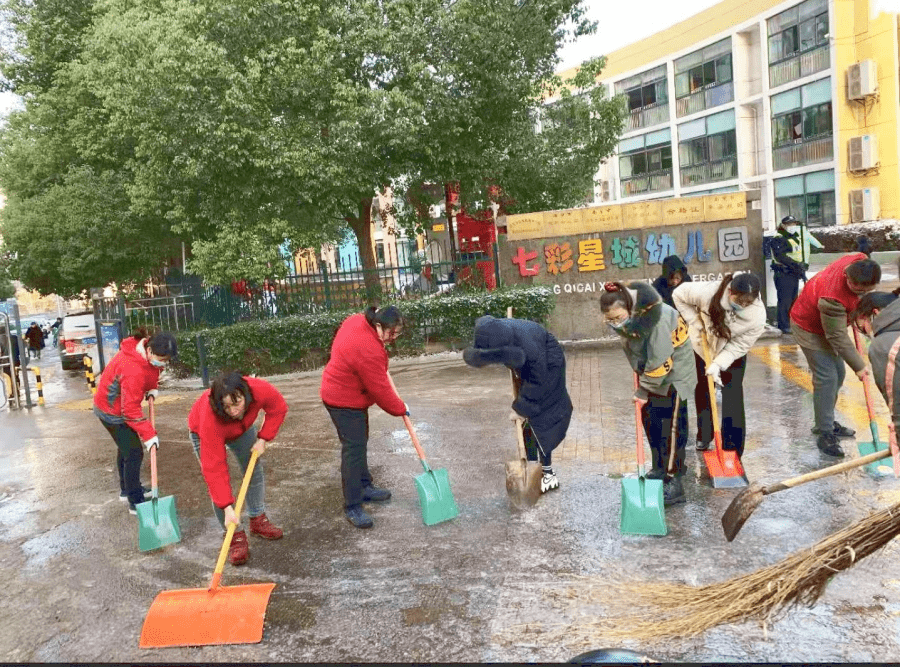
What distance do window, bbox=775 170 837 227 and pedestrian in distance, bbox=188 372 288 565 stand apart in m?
26.4

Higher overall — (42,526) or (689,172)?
(689,172)

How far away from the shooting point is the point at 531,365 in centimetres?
543

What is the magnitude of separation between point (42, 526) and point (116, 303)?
868 centimetres

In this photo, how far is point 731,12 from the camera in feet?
95.9

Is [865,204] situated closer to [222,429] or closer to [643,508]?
[643,508]

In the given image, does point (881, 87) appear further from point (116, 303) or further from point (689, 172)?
point (116, 303)

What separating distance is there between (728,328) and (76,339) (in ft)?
63.7

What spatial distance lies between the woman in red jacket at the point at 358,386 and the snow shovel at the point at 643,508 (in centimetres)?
167

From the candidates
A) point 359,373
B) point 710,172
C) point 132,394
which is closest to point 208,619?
point 359,373

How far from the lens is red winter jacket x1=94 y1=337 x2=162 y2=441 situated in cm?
562

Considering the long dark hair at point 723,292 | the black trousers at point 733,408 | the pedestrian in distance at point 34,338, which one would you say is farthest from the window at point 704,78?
the black trousers at point 733,408

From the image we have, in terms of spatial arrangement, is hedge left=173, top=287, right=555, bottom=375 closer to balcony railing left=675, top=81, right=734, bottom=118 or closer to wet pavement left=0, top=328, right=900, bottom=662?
wet pavement left=0, top=328, right=900, bottom=662

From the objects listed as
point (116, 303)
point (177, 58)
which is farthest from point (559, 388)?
point (116, 303)


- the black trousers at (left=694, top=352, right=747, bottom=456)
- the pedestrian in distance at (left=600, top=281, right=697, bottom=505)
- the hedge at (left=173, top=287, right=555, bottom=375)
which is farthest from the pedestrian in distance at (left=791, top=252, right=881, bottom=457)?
the hedge at (left=173, top=287, right=555, bottom=375)
